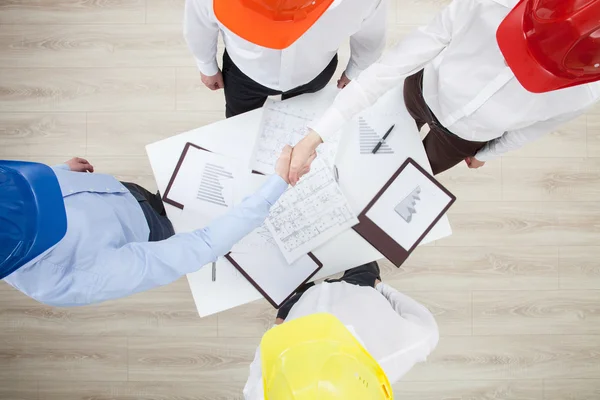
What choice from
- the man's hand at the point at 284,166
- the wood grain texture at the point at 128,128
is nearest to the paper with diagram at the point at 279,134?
the man's hand at the point at 284,166

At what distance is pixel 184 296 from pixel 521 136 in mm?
1667

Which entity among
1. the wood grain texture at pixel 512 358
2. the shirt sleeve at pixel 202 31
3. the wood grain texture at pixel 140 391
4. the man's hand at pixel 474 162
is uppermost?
the shirt sleeve at pixel 202 31

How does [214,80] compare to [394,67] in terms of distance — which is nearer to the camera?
[394,67]

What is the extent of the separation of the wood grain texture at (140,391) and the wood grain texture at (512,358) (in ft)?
3.12

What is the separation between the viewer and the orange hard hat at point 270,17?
870mm

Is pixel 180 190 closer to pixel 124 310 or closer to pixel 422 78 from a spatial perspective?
pixel 422 78

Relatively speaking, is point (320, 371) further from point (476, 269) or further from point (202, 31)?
point (476, 269)

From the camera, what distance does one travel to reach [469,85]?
1229 mm

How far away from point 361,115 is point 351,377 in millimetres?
882

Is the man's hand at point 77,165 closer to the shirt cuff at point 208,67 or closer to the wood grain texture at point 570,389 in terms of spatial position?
the shirt cuff at point 208,67

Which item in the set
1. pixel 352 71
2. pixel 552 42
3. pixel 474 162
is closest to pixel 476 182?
pixel 474 162

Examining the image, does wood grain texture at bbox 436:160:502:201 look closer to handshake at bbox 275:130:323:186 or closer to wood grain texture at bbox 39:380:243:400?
handshake at bbox 275:130:323:186

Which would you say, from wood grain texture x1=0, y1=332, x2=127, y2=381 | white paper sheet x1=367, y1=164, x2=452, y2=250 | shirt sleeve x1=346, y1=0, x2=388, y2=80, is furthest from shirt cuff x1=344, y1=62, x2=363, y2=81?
wood grain texture x1=0, y1=332, x2=127, y2=381

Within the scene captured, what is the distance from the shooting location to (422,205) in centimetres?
151
